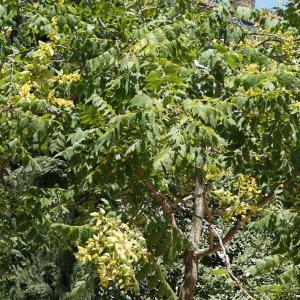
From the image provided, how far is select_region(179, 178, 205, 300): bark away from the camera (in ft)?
14.9

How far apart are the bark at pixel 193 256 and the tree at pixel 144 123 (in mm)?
10

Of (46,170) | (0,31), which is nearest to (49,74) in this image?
(0,31)

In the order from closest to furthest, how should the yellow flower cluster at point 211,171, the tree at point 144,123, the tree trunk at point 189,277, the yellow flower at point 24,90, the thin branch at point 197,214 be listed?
1. the tree at point 144,123
2. the yellow flower at point 24,90
3. the yellow flower cluster at point 211,171
4. the tree trunk at point 189,277
5. the thin branch at point 197,214

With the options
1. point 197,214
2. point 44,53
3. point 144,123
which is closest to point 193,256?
point 197,214

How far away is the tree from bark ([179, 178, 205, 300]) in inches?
0.4

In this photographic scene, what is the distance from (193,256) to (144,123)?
5.70 ft

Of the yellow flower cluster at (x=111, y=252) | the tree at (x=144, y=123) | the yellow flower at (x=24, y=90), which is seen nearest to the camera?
the yellow flower cluster at (x=111, y=252)

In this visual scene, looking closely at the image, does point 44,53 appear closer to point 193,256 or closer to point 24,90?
point 24,90

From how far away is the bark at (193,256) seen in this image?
4555mm

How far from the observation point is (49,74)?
3.75 m

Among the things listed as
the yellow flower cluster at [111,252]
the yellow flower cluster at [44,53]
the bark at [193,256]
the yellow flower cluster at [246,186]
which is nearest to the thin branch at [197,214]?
the bark at [193,256]

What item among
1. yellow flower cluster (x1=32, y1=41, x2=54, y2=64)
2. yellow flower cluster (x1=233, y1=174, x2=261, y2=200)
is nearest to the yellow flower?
yellow flower cluster (x1=32, y1=41, x2=54, y2=64)

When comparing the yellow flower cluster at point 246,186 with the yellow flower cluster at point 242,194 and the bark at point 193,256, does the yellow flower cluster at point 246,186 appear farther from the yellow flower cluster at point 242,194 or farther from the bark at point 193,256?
the bark at point 193,256

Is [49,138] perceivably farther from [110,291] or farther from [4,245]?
[110,291]
